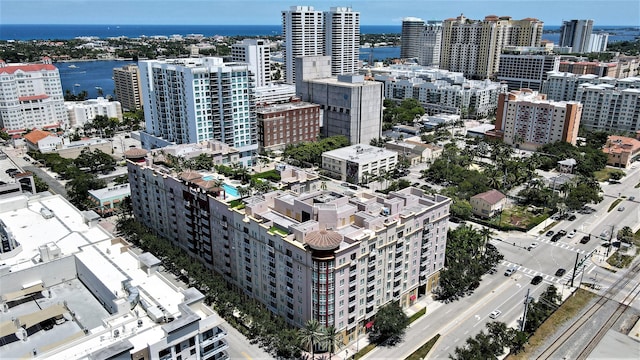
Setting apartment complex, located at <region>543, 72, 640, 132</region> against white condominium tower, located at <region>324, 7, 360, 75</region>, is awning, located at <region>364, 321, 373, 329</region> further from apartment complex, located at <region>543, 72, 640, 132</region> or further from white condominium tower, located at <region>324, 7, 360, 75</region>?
white condominium tower, located at <region>324, 7, 360, 75</region>

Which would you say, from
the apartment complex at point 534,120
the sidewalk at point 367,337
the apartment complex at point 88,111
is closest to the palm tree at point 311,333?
the sidewalk at point 367,337

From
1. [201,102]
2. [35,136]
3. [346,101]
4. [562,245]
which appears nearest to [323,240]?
[562,245]

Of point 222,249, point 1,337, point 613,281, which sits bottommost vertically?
point 613,281

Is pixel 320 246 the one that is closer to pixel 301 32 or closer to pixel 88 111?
pixel 88 111

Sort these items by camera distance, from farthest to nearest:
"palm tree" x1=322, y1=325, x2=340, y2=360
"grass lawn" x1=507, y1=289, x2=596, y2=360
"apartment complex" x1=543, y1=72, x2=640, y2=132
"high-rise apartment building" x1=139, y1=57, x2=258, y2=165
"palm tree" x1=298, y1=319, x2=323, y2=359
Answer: "apartment complex" x1=543, y1=72, x2=640, y2=132
"high-rise apartment building" x1=139, y1=57, x2=258, y2=165
"grass lawn" x1=507, y1=289, x2=596, y2=360
"palm tree" x1=322, y1=325, x2=340, y2=360
"palm tree" x1=298, y1=319, x2=323, y2=359

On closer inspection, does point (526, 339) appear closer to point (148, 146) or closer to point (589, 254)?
point (589, 254)

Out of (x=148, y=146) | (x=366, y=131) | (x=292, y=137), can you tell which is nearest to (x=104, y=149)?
(x=148, y=146)

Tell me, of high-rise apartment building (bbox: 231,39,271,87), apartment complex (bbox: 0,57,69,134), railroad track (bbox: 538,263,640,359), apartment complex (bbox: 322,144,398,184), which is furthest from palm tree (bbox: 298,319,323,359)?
apartment complex (bbox: 0,57,69,134)
